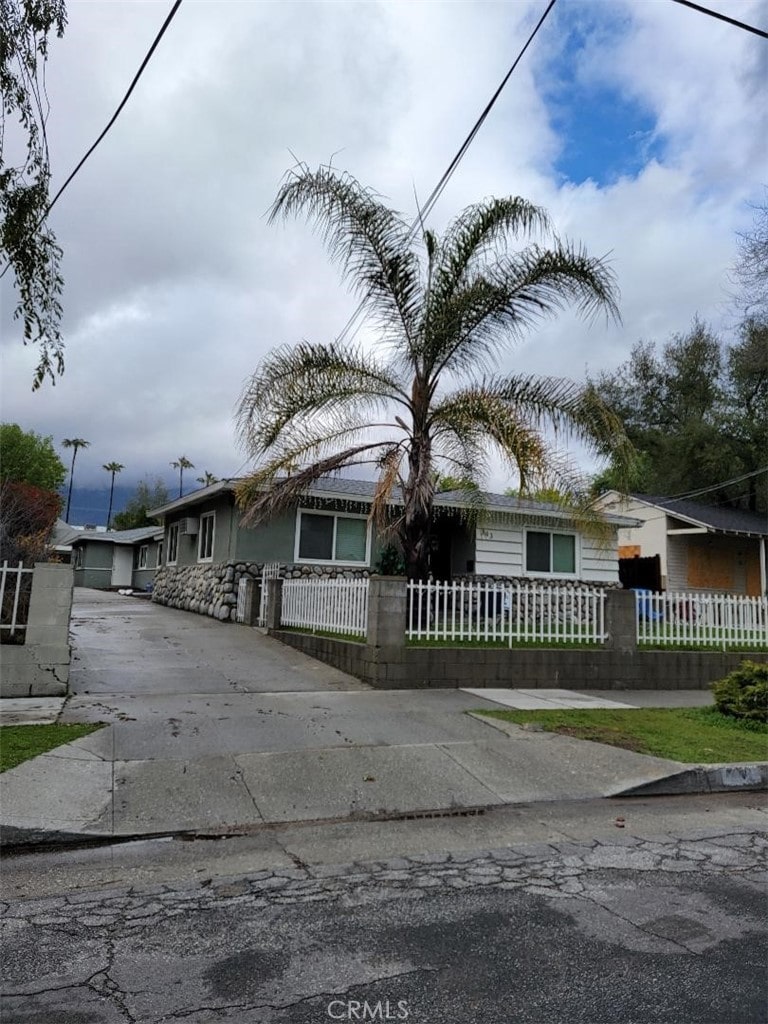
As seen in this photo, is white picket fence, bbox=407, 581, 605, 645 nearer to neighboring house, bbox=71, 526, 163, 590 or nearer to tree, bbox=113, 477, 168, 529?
neighboring house, bbox=71, 526, 163, 590

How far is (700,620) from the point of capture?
42.9 feet

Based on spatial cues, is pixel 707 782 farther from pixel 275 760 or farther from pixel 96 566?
pixel 96 566

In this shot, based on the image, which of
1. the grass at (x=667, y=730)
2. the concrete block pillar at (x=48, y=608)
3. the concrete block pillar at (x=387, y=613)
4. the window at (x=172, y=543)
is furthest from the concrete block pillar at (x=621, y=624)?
the window at (x=172, y=543)

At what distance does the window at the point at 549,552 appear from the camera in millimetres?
20594

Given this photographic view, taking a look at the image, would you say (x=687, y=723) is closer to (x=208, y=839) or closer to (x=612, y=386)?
(x=208, y=839)

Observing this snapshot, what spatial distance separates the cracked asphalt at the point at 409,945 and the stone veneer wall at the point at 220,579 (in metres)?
11.2

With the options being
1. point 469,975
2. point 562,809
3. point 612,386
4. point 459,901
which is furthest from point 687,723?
point 612,386

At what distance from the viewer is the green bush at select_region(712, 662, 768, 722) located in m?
9.20

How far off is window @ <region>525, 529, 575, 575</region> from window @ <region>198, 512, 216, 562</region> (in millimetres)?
8465

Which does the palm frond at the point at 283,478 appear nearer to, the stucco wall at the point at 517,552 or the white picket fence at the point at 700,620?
the white picket fence at the point at 700,620

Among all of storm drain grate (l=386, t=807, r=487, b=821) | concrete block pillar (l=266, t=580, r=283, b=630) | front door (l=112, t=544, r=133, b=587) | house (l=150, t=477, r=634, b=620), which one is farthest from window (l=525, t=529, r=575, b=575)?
front door (l=112, t=544, r=133, b=587)

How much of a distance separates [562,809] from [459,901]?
2.30 m

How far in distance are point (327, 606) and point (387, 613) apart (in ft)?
7.88

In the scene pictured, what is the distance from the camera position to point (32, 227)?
6.29 metres
